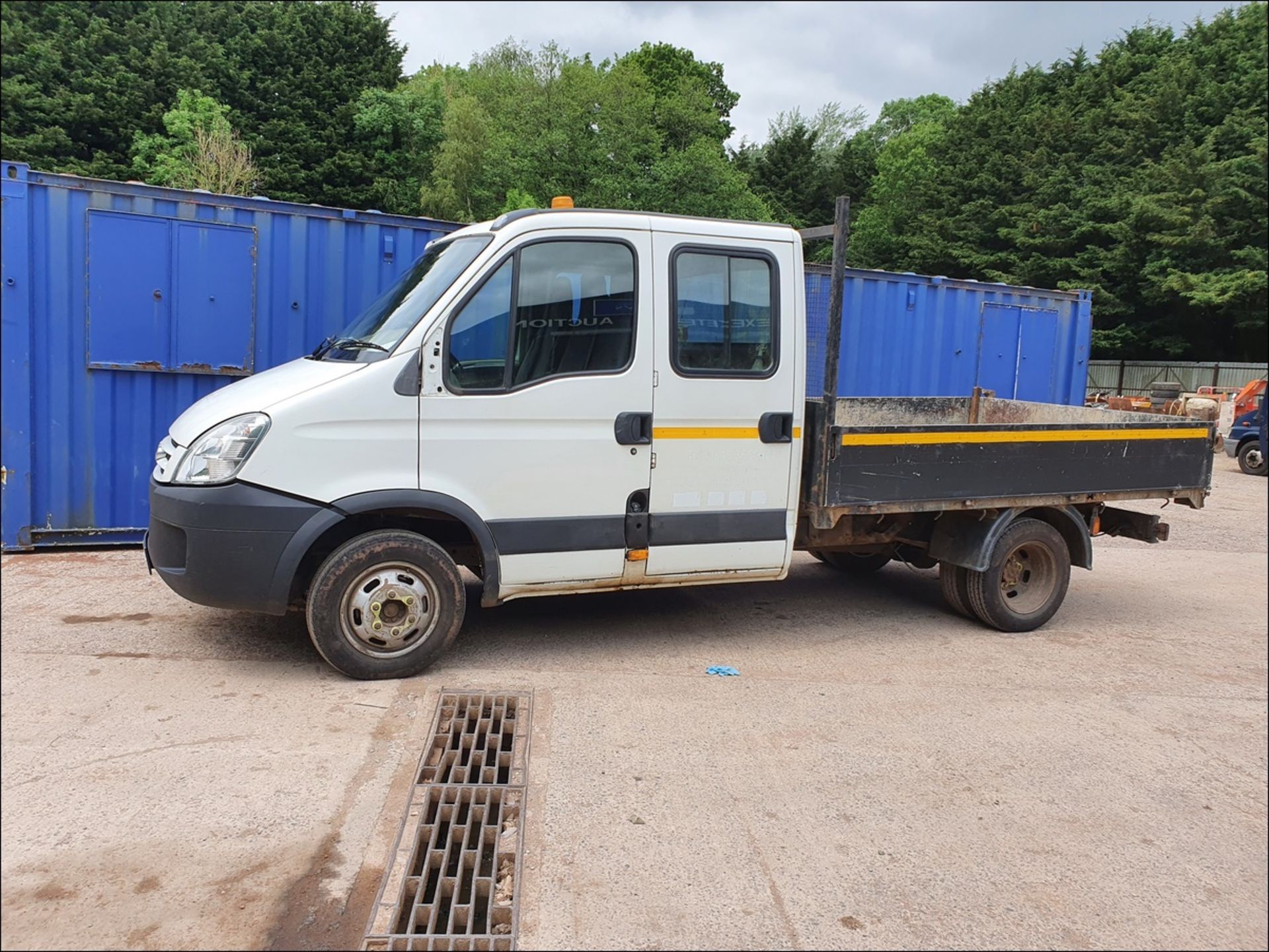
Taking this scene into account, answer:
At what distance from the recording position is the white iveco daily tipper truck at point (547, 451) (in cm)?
492

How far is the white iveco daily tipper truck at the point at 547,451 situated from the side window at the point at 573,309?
12 millimetres

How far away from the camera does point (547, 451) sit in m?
5.34

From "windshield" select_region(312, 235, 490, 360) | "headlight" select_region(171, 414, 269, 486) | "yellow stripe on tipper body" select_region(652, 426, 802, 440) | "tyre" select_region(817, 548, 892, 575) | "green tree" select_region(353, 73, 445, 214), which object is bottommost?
"tyre" select_region(817, 548, 892, 575)

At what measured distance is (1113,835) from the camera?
391 cm

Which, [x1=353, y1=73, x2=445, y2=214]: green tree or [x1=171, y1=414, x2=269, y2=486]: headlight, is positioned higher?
[x1=353, y1=73, x2=445, y2=214]: green tree

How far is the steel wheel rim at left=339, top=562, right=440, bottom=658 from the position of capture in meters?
5.07

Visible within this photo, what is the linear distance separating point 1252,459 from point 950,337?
34.1 ft

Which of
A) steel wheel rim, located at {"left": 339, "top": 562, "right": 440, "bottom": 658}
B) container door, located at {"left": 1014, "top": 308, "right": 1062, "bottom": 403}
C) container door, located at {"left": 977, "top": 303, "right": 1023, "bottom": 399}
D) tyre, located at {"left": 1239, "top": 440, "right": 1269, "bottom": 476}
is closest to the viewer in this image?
steel wheel rim, located at {"left": 339, "top": 562, "right": 440, "bottom": 658}

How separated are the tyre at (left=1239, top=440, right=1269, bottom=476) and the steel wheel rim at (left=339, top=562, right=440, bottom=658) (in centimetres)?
1814

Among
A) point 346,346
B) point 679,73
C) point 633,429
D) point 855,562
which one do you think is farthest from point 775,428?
point 679,73

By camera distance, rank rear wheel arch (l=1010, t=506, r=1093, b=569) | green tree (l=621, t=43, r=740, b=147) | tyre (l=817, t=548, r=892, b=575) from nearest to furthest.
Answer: rear wheel arch (l=1010, t=506, r=1093, b=569)
tyre (l=817, t=548, r=892, b=575)
green tree (l=621, t=43, r=740, b=147)

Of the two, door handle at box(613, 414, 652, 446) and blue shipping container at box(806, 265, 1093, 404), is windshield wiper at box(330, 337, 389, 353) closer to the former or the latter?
door handle at box(613, 414, 652, 446)

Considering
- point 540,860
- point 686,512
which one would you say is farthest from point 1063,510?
point 540,860

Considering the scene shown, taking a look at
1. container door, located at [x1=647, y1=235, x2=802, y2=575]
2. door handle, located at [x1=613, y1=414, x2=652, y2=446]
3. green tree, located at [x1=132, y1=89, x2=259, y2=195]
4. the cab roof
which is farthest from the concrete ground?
green tree, located at [x1=132, y1=89, x2=259, y2=195]
